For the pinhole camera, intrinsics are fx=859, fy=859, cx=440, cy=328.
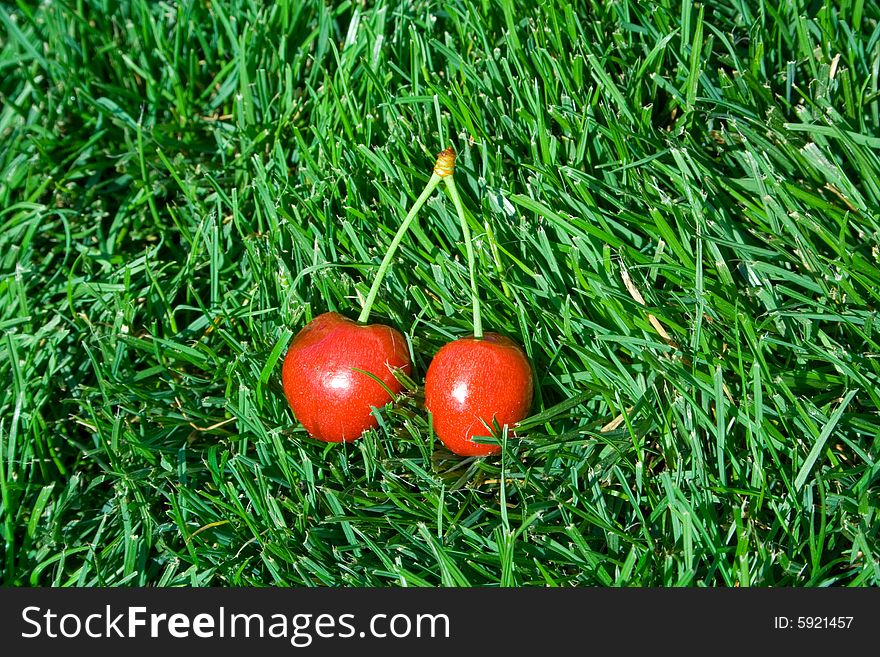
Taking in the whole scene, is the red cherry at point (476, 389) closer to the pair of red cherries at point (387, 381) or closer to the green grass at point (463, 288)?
the pair of red cherries at point (387, 381)

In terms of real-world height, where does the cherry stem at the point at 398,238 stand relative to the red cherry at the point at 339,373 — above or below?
above

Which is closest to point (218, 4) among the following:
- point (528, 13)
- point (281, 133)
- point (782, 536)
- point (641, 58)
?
point (281, 133)

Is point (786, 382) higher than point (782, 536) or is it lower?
higher

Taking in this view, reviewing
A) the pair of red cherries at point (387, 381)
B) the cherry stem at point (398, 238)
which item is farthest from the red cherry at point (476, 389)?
the cherry stem at point (398, 238)

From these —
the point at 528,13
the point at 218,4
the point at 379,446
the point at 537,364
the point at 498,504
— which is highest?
the point at 218,4

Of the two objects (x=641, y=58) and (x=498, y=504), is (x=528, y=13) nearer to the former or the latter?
(x=641, y=58)

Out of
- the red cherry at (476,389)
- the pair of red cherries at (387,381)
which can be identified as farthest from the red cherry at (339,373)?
the red cherry at (476,389)

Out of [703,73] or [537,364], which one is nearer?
[537,364]

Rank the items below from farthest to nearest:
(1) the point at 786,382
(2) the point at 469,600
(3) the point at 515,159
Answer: (3) the point at 515,159 → (1) the point at 786,382 → (2) the point at 469,600
